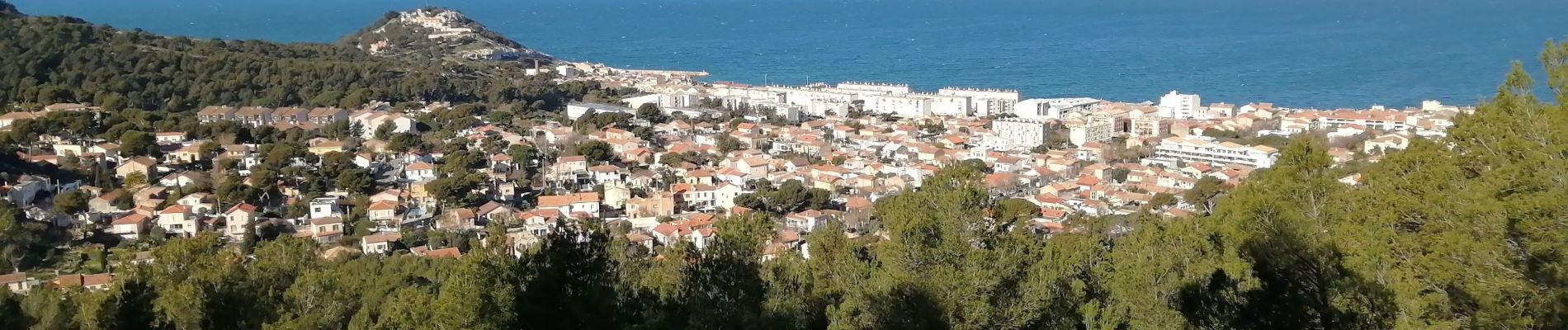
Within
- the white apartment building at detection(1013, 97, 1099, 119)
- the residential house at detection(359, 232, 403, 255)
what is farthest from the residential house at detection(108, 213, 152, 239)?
the white apartment building at detection(1013, 97, 1099, 119)

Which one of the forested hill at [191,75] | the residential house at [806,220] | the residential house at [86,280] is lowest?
the residential house at [806,220]

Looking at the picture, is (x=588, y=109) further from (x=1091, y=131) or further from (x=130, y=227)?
(x=130, y=227)

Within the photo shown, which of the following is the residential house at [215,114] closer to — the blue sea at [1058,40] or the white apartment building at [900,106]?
the white apartment building at [900,106]

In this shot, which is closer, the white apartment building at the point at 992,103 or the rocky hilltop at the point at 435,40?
the white apartment building at the point at 992,103

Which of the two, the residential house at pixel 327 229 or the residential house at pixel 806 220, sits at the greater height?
the residential house at pixel 327 229

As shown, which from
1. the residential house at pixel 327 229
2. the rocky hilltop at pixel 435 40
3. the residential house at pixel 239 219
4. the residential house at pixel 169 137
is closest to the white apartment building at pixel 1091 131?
the residential house at pixel 327 229

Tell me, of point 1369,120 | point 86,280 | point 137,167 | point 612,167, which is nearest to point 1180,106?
point 1369,120

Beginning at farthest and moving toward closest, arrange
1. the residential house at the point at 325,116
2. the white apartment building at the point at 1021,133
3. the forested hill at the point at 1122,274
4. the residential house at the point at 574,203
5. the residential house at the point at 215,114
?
1. the white apartment building at the point at 1021,133
2. the residential house at the point at 325,116
3. the residential house at the point at 215,114
4. the residential house at the point at 574,203
5. the forested hill at the point at 1122,274
